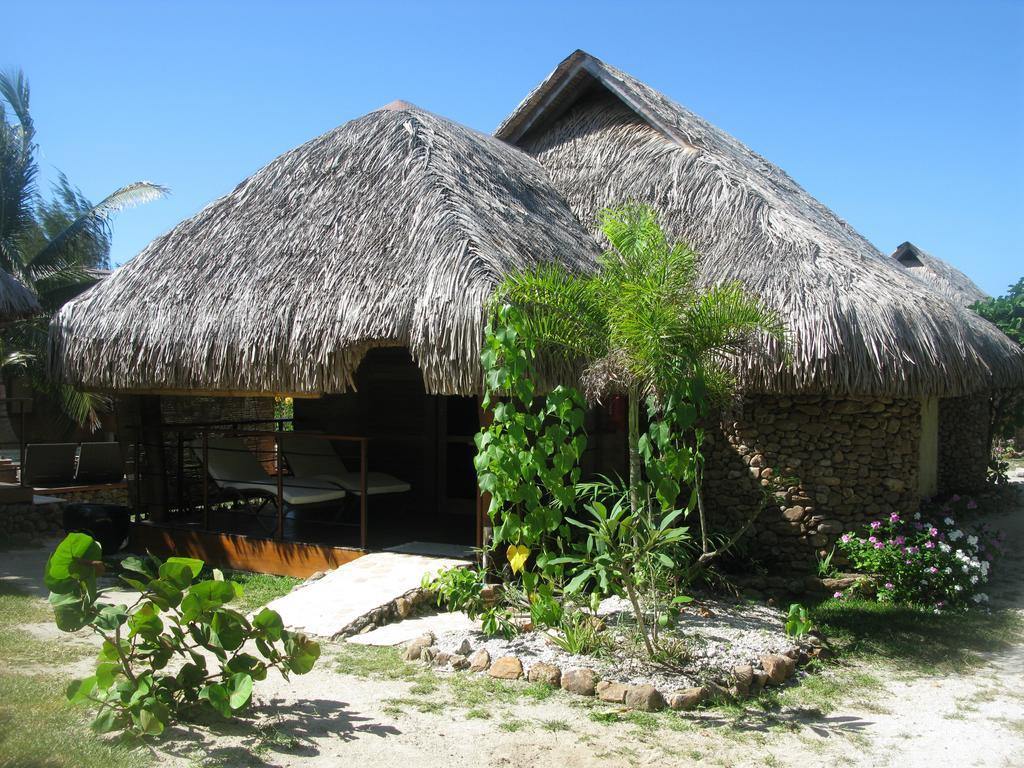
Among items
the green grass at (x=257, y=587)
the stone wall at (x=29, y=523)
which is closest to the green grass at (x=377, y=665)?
the green grass at (x=257, y=587)

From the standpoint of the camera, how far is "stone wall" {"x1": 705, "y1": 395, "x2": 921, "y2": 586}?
307 inches

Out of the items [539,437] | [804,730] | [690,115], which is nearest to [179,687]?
[539,437]

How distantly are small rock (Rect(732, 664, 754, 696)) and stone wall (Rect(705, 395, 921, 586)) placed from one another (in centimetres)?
274

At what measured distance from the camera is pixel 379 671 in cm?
542

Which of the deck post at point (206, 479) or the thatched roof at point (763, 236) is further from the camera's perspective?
the deck post at point (206, 479)

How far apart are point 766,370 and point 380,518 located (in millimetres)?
4506

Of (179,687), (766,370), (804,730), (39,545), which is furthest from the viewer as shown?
(39,545)

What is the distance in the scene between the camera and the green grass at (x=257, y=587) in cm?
694

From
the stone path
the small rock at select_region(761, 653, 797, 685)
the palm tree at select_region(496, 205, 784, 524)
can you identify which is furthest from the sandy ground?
the palm tree at select_region(496, 205, 784, 524)

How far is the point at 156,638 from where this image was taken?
13.8 feet

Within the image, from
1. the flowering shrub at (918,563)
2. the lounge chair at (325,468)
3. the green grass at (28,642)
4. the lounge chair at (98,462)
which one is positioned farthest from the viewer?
the lounge chair at (98,462)

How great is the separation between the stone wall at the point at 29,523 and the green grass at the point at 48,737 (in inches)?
215

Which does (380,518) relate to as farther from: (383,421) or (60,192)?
(60,192)

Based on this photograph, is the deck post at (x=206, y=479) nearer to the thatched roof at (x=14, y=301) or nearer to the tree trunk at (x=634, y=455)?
the thatched roof at (x=14, y=301)
